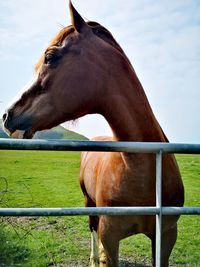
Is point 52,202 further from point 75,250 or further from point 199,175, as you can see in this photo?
point 199,175

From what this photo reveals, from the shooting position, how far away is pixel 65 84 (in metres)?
2.62

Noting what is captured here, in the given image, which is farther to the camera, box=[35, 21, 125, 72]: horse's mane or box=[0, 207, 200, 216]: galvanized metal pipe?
box=[35, 21, 125, 72]: horse's mane

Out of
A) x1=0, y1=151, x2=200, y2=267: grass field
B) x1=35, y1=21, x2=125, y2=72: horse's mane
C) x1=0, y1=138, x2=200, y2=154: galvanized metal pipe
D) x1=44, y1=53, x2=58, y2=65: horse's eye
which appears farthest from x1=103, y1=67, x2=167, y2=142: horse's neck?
x1=0, y1=151, x2=200, y2=267: grass field

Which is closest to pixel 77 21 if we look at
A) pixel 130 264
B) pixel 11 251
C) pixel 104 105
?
pixel 104 105

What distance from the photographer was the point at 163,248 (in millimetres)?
2953

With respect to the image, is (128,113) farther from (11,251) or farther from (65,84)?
(11,251)

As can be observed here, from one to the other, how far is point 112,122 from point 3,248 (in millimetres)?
3267

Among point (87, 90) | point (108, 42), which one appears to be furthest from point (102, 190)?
point (108, 42)

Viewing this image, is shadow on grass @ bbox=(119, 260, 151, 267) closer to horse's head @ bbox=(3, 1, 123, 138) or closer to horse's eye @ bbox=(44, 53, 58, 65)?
horse's head @ bbox=(3, 1, 123, 138)

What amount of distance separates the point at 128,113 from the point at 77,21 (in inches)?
30.7

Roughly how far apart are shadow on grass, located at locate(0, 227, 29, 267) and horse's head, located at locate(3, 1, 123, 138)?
2.70 metres

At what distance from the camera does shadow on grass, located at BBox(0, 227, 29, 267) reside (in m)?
4.71

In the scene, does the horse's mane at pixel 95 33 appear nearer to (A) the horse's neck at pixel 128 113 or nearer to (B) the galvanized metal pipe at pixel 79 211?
(A) the horse's neck at pixel 128 113

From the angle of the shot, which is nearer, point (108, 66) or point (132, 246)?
point (108, 66)
